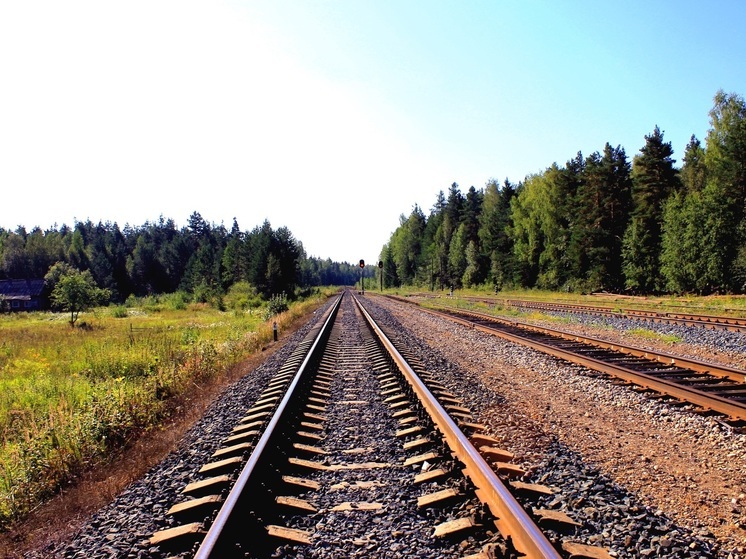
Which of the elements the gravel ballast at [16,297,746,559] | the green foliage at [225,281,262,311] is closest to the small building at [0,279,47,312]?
the green foliage at [225,281,262,311]

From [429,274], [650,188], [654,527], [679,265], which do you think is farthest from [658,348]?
[429,274]

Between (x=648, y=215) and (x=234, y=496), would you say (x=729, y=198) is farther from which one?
(x=234, y=496)

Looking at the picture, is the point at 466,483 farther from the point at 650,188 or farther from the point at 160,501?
the point at 650,188

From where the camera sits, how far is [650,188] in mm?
40594

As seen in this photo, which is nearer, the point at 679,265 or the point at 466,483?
the point at 466,483

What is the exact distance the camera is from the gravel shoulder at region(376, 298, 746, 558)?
3.69 m

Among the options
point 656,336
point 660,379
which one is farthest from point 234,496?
point 656,336

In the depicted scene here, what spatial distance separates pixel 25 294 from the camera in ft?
Answer: 242

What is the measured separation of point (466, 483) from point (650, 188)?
44208 millimetres

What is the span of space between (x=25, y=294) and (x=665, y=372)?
87357 mm

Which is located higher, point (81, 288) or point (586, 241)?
point (586, 241)

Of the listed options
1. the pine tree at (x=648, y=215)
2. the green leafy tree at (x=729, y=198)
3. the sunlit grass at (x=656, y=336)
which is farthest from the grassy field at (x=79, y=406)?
the pine tree at (x=648, y=215)

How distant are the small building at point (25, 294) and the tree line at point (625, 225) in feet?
205

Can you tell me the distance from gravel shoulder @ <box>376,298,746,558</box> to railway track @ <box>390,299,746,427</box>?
0.33 metres
